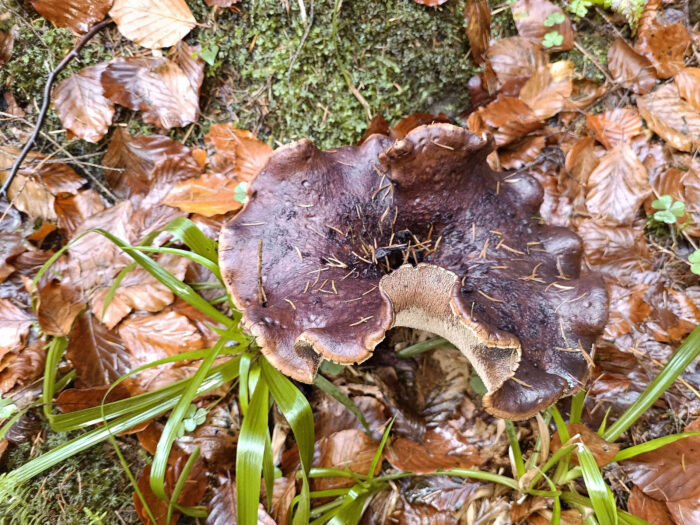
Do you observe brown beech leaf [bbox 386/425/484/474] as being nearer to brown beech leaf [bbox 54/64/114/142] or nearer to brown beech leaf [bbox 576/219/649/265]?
brown beech leaf [bbox 576/219/649/265]

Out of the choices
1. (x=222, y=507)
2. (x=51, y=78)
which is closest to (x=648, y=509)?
(x=222, y=507)

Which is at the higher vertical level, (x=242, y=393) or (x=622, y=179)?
(x=622, y=179)

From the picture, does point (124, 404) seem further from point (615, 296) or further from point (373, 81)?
point (615, 296)

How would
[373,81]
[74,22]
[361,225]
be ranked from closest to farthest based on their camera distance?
[361,225] → [74,22] → [373,81]

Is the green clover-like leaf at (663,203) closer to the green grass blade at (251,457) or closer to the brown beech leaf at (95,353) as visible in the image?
the green grass blade at (251,457)

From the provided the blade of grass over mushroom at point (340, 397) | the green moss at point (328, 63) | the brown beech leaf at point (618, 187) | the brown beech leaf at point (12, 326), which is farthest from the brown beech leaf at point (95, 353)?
the brown beech leaf at point (618, 187)

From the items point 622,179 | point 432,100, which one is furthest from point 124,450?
point 622,179

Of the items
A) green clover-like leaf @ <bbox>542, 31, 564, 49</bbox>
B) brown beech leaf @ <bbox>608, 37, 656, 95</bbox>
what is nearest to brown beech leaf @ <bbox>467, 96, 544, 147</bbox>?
green clover-like leaf @ <bbox>542, 31, 564, 49</bbox>
